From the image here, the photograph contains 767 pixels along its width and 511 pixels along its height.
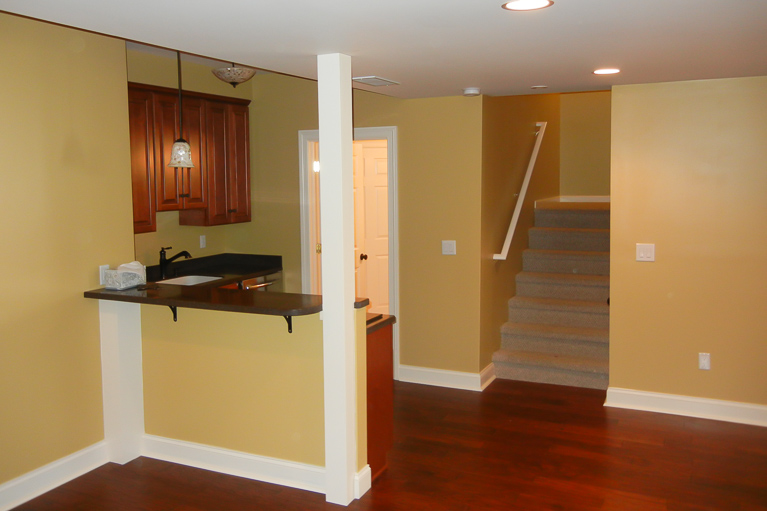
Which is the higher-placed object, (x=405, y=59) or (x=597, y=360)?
(x=405, y=59)

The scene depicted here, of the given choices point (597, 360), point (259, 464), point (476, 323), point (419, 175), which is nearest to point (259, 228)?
point (419, 175)

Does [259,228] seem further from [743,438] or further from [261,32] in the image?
[743,438]

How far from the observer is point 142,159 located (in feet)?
14.6

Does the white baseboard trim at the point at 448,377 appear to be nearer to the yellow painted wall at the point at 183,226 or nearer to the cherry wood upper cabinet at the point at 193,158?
the yellow painted wall at the point at 183,226

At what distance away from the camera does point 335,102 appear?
3.03 m

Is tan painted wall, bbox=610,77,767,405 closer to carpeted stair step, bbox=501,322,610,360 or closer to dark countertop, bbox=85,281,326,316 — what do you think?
carpeted stair step, bbox=501,322,610,360

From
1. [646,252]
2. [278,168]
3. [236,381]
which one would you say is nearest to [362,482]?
[236,381]

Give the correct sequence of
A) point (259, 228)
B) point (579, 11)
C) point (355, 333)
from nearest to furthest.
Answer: point (579, 11) → point (355, 333) → point (259, 228)

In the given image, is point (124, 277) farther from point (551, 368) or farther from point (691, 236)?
point (691, 236)

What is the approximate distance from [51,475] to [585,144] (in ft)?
19.7

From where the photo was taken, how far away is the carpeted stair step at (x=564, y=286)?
5.44m

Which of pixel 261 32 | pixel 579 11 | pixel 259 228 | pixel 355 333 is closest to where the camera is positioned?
pixel 579 11

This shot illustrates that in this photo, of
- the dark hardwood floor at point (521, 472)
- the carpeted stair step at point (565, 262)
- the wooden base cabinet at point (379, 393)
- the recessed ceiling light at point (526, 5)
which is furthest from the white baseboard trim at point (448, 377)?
the recessed ceiling light at point (526, 5)

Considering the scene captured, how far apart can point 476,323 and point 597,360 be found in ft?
3.39
